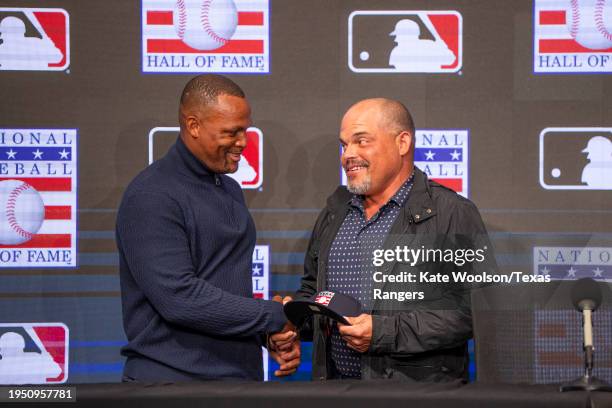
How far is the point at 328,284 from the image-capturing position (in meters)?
2.63

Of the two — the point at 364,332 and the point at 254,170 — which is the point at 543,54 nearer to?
the point at 254,170

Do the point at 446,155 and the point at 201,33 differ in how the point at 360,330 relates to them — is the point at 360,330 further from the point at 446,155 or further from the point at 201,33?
the point at 201,33

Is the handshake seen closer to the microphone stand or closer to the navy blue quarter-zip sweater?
the navy blue quarter-zip sweater

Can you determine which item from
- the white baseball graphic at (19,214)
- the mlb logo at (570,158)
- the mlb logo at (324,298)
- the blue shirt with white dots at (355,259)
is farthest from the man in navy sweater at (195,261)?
the mlb logo at (570,158)

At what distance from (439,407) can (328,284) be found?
3.61 ft

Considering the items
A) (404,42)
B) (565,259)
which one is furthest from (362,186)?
(565,259)

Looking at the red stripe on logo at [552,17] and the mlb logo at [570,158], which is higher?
the red stripe on logo at [552,17]

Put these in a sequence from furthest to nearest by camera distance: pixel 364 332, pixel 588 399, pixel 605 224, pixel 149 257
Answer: pixel 605 224 < pixel 364 332 < pixel 149 257 < pixel 588 399

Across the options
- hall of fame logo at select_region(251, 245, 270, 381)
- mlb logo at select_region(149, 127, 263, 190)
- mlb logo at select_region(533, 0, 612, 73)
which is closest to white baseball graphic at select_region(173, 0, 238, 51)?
mlb logo at select_region(149, 127, 263, 190)

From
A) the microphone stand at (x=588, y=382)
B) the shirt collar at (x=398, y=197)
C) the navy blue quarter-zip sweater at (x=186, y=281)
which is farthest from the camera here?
the shirt collar at (x=398, y=197)

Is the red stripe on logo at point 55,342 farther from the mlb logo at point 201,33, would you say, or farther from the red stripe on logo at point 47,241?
the mlb logo at point 201,33

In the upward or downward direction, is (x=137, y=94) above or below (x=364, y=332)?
above

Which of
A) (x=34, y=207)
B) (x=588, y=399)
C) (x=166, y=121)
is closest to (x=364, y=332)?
(x=588, y=399)

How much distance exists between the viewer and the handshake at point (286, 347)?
7.70 ft
